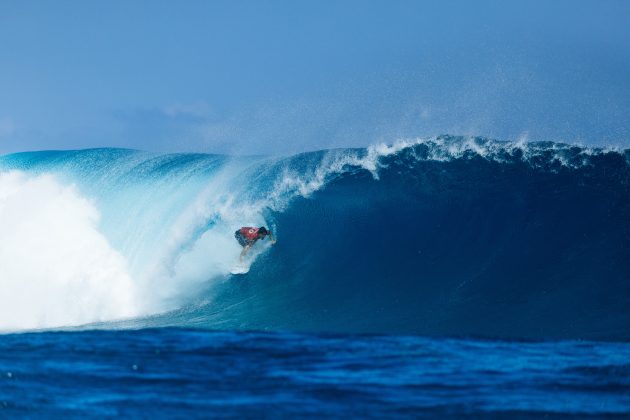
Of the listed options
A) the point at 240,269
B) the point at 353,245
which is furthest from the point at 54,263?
the point at 353,245

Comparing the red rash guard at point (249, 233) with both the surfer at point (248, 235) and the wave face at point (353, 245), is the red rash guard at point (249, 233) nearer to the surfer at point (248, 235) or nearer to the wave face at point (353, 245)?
the surfer at point (248, 235)

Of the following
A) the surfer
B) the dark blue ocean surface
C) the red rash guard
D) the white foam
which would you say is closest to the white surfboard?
the surfer

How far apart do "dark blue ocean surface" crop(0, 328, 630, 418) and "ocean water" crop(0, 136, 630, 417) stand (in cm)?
3

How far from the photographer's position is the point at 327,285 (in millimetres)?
11461

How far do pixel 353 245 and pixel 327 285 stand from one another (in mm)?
1478

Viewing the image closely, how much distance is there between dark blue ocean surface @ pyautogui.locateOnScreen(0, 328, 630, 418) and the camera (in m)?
5.32

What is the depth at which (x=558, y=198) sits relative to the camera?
12.8 meters

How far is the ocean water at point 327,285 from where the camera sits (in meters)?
5.77

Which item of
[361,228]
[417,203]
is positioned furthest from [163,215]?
[417,203]

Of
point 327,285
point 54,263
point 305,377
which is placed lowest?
point 305,377

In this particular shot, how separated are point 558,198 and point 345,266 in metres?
4.04

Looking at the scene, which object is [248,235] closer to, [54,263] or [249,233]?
[249,233]

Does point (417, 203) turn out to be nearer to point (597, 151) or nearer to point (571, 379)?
point (597, 151)

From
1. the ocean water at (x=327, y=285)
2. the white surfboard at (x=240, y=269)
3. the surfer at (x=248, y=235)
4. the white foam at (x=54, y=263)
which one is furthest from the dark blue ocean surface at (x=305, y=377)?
the surfer at (x=248, y=235)
